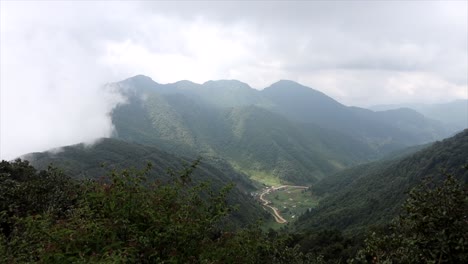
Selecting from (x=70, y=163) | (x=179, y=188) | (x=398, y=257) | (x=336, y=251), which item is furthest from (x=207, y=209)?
(x=70, y=163)

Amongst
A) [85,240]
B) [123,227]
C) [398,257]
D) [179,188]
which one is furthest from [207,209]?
[398,257]

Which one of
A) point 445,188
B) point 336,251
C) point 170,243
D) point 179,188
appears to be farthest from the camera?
point 336,251

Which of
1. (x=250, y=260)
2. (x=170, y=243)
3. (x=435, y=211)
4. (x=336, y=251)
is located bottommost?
(x=336, y=251)

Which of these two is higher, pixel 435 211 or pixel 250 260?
pixel 435 211

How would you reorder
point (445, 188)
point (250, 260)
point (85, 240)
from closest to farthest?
point (445, 188), point (85, 240), point (250, 260)

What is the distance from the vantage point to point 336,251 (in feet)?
289

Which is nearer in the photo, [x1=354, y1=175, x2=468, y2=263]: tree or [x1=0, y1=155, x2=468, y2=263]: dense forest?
[x1=354, y1=175, x2=468, y2=263]: tree

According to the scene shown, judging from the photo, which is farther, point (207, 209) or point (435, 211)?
point (207, 209)

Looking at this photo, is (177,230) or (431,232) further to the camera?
(177,230)

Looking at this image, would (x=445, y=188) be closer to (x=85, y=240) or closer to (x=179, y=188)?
(x=179, y=188)

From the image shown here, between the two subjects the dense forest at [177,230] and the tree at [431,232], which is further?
the dense forest at [177,230]

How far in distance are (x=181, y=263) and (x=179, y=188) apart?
5.18m

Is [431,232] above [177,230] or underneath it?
above

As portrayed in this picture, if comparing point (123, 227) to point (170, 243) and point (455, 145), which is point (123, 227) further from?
point (455, 145)
